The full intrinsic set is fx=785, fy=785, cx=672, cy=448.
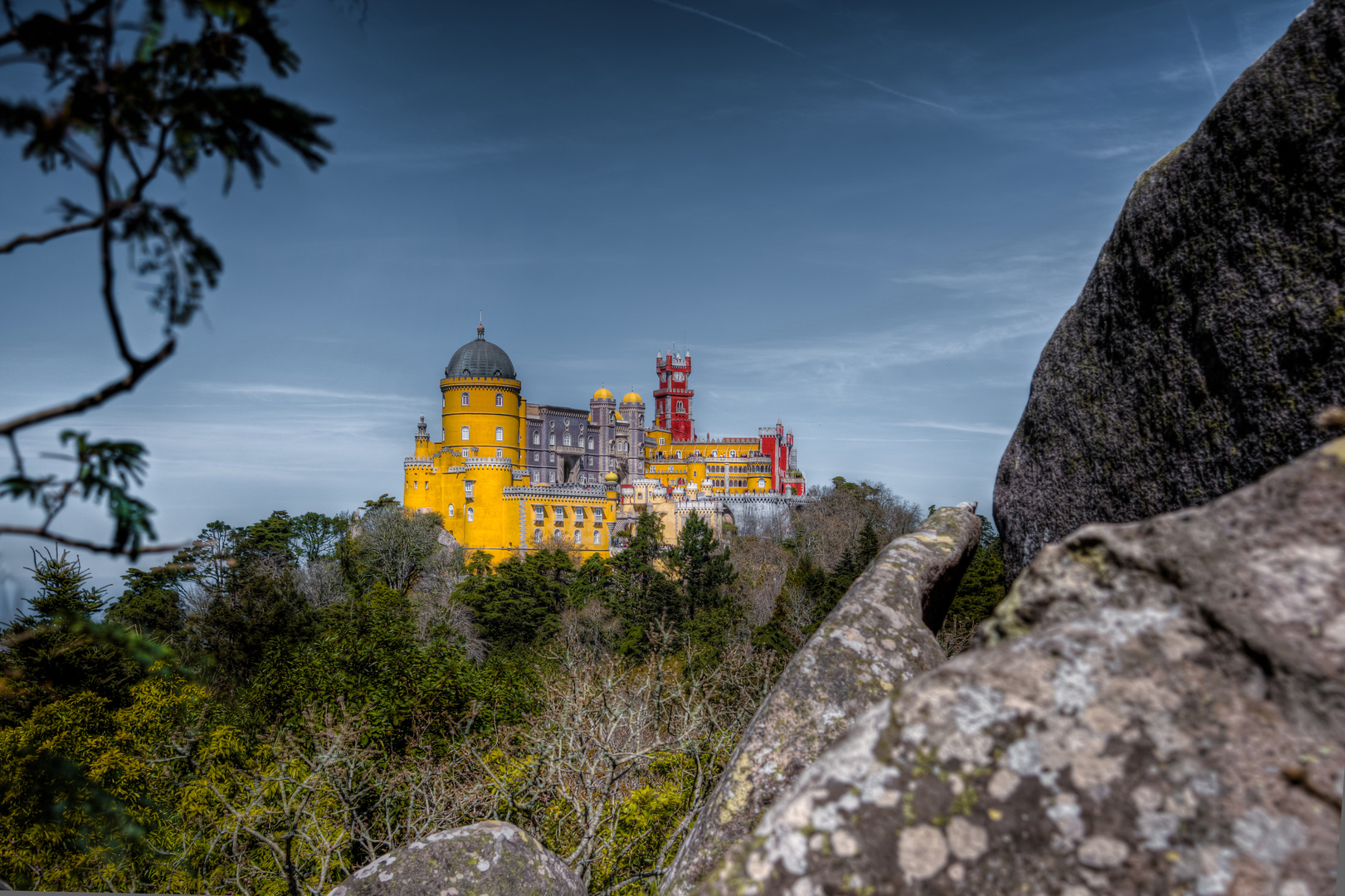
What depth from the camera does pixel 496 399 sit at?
66.8m

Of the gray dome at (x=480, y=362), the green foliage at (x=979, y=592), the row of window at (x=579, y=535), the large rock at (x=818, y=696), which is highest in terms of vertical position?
the gray dome at (x=480, y=362)

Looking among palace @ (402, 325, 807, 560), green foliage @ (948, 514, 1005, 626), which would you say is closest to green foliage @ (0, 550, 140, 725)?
green foliage @ (948, 514, 1005, 626)

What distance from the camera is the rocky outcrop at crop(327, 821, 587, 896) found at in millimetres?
5207

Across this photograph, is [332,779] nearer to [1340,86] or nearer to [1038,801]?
[1038,801]

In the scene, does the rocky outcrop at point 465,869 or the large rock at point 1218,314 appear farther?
the rocky outcrop at point 465,869

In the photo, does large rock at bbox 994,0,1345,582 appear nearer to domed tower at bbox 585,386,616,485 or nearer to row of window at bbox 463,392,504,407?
row of window at bbox 463,392,504,407

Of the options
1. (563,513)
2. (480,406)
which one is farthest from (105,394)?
(480,406)

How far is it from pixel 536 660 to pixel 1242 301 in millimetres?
30085

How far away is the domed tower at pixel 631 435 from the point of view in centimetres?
8206

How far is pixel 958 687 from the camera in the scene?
1.77 metres

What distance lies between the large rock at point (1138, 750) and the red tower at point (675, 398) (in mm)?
91809

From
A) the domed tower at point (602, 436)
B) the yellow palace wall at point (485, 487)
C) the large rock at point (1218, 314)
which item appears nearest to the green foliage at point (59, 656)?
the large rock at point (1218, 314)

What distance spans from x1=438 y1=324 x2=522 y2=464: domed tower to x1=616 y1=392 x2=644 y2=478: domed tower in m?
16.2

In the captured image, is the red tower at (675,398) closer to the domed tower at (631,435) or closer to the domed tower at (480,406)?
the domed tower at (631,435)
